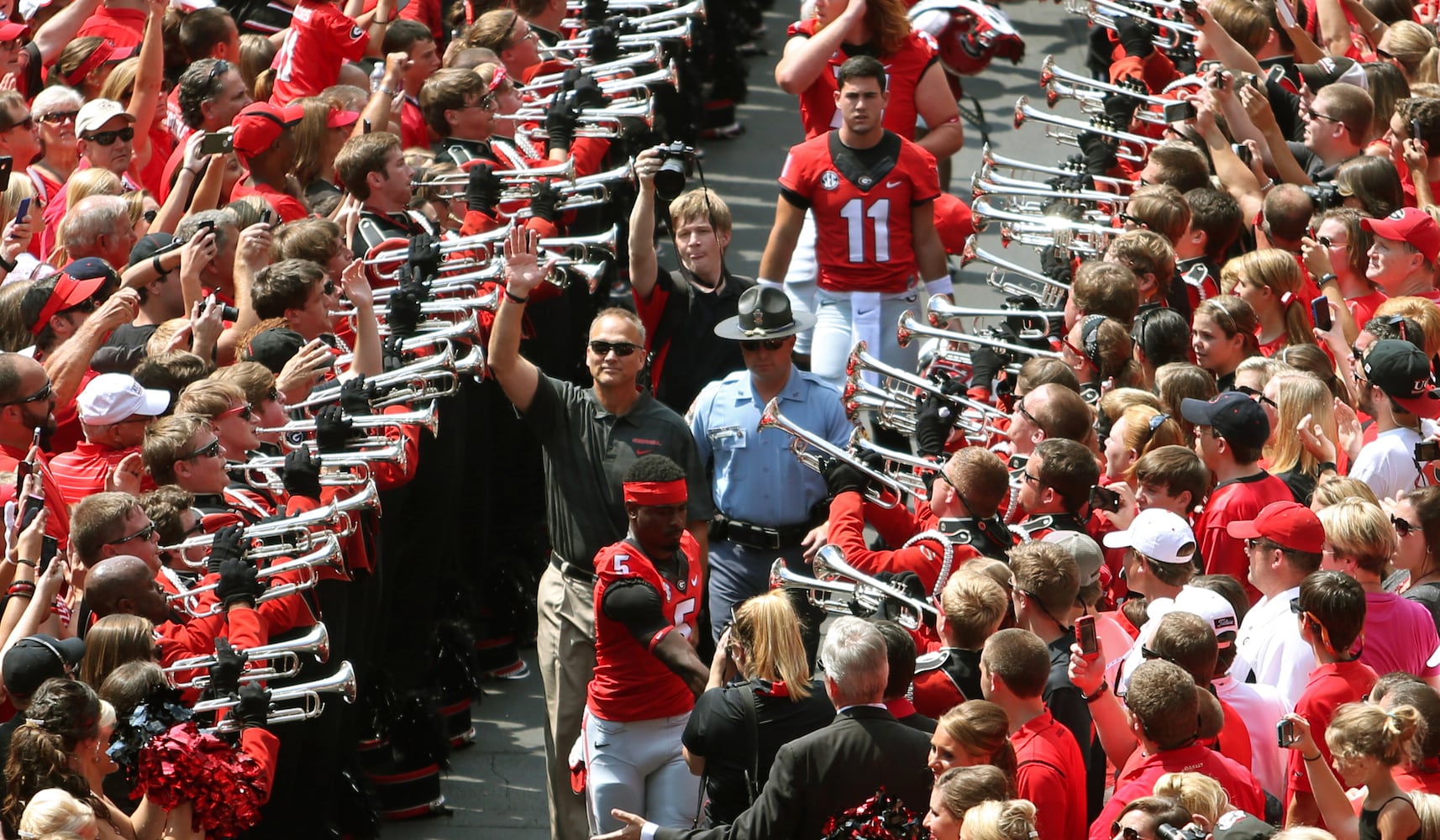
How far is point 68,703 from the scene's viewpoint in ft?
17.0

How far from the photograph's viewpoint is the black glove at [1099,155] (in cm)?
1038

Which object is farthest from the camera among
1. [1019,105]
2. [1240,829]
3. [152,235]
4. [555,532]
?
[1019,105]

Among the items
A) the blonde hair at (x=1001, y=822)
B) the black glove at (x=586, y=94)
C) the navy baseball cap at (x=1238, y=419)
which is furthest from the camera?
the black glove at (x=586, y=94)

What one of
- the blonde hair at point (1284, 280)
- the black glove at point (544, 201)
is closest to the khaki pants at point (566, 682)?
the black glove at point (544, 201)

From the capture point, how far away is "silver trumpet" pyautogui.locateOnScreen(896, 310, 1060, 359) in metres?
8.41

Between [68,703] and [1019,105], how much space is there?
21.5ft

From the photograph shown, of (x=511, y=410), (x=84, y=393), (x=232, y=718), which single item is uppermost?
(x=84, y=393)

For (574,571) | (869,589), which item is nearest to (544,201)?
(574,571)

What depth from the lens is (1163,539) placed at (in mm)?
6387

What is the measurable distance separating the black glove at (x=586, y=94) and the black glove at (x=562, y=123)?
12 cm

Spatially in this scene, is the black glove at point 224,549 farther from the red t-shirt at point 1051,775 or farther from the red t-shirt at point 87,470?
the red t-shirt at point 1051,775

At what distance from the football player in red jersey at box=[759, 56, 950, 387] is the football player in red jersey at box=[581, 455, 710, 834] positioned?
8.05 feet

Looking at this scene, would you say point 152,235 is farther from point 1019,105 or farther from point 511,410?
point 1019,105

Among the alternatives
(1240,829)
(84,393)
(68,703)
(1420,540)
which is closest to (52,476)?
(84,393)
